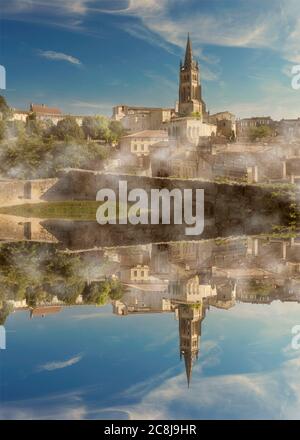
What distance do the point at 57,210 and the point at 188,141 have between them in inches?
468

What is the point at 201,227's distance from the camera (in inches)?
396

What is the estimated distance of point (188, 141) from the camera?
945 inches

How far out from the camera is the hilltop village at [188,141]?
18297mm

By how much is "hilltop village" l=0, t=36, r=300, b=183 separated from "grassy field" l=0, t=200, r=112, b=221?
356 cm

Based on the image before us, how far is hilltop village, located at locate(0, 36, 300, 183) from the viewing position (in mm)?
18297

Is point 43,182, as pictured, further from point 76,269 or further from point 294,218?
point 76,269

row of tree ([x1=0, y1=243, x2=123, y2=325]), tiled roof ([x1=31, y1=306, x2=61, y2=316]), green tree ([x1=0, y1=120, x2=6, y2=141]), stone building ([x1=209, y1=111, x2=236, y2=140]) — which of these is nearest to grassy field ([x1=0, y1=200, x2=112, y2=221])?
green tree ([x1=0, y1=120, x2=6, y2=141])

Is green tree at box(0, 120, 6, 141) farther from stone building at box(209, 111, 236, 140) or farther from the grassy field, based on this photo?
stone building at box(209, 111, 236, 140)

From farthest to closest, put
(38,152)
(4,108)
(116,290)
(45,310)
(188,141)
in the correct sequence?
(188,141), (4,108), (38,152), (116,290), (45,310)

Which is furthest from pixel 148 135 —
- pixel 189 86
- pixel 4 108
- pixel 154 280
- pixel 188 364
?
pixel 188 364

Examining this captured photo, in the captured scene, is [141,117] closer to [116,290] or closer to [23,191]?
[23,191]

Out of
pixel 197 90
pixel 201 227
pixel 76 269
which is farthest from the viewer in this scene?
pixel 197 90

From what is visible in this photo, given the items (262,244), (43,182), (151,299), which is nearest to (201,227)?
(262,244)
